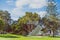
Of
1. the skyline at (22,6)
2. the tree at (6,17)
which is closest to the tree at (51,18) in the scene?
the skyline at (22,6)

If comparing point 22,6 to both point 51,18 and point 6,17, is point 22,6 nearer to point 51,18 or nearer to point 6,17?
point 6,17

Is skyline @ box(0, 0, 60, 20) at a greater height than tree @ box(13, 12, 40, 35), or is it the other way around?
skyline @ box(0, 0, 60, 20)

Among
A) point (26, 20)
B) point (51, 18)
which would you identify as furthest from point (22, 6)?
point (51, 18)

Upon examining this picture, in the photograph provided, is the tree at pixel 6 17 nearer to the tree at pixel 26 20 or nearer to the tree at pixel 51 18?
the tree at pixel 26 20

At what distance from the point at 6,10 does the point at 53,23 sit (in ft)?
1.88

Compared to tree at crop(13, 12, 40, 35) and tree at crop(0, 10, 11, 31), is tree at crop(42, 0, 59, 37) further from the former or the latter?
tree at crop(0, 10, 11, 31)

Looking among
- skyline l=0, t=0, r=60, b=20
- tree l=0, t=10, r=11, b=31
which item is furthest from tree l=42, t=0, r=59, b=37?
tree l=0, t=10, r=11, b=31

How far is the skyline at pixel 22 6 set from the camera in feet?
5.58

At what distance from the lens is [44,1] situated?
5.67 feet

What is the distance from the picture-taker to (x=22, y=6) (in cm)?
172

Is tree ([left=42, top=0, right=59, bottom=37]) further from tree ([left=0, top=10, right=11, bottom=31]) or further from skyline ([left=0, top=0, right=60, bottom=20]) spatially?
tree ([left=0, top=10, right=11, bottom=31])

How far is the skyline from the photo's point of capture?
1.70m

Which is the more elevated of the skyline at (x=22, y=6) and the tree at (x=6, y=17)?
the skyline at (x=22, y=6)

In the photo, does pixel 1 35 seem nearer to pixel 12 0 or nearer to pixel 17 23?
pixel 17 23
